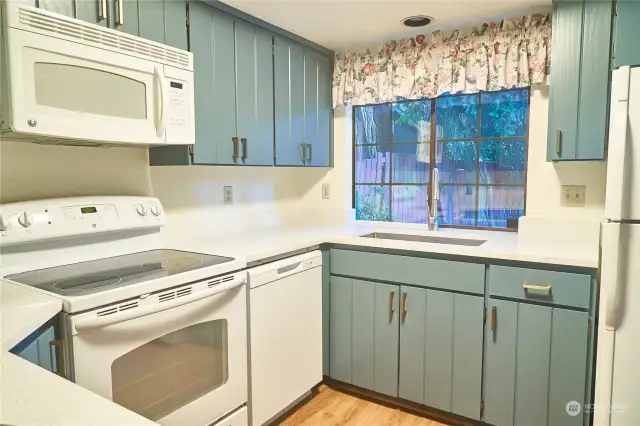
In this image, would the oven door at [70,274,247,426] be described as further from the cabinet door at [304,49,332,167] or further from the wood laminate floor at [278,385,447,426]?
the cabinet door at [304,49,332,167]

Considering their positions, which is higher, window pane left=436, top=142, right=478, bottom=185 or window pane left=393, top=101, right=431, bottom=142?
window pane left=393, top=101, right=431, bottom=142

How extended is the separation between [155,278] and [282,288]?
2.30 ft

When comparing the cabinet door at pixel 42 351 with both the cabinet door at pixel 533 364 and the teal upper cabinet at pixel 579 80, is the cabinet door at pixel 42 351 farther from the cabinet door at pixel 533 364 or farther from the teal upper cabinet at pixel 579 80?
the teal upper cabinet at pixel 579 80

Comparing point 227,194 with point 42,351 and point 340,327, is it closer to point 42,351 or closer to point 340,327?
point 340,327

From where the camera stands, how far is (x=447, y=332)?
205 centimetres

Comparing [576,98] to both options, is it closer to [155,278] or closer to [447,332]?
[447,332]

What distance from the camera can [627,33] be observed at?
1.84m

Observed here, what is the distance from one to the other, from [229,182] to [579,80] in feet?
6.32

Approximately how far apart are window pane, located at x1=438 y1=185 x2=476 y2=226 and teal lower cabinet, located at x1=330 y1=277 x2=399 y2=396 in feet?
2.84

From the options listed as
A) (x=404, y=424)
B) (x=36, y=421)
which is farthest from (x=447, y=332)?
(x=36, y=421)

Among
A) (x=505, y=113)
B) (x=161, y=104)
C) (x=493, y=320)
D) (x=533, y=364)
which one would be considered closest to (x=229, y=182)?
(x=161, y=104)

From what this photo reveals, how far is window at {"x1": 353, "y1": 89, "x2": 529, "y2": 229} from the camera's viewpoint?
2596mm

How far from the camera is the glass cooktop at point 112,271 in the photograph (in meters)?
1.38

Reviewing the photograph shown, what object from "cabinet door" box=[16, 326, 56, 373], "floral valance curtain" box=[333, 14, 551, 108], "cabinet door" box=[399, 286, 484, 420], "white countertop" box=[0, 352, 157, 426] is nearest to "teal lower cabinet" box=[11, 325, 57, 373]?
"cabinet door" box=[16, 326, 56, 373]
